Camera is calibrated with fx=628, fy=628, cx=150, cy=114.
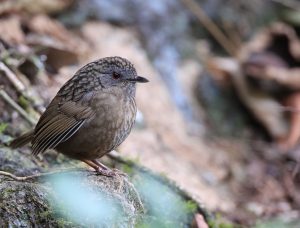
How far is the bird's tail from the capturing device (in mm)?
4730

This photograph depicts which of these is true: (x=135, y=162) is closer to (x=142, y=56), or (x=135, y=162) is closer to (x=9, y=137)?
(x=9, y=137)

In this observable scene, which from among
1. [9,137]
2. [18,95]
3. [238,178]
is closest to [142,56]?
[238,178]

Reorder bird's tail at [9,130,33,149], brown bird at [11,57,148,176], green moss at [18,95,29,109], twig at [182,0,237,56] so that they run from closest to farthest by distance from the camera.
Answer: brown bird at [11,57,148,176], bird's tail at [9,130,33,149], green moss at [18,95,29,109], twig at [182,0,237,56]

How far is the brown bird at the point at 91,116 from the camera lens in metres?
4.37

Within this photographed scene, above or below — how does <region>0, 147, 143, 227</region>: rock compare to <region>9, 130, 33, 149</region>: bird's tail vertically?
below

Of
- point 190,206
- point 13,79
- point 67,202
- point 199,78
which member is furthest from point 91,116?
point 199,78

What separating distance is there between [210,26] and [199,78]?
875 millimetres

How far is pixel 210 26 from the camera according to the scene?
832cm

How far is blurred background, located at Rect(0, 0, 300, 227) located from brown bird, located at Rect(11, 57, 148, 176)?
2.73 ft

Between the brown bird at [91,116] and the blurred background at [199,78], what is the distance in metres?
0.83

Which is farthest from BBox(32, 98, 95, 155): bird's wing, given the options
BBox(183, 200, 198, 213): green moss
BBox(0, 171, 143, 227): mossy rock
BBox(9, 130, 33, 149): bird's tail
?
BBox(183, 200, 198, 213): green moss

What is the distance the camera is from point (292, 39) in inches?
313

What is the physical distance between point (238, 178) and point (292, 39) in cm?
215

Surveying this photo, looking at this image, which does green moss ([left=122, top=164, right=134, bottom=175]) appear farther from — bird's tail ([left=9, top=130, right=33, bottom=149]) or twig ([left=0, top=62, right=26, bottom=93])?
twig ([left=0, top=62, right=26, bottom=93])
